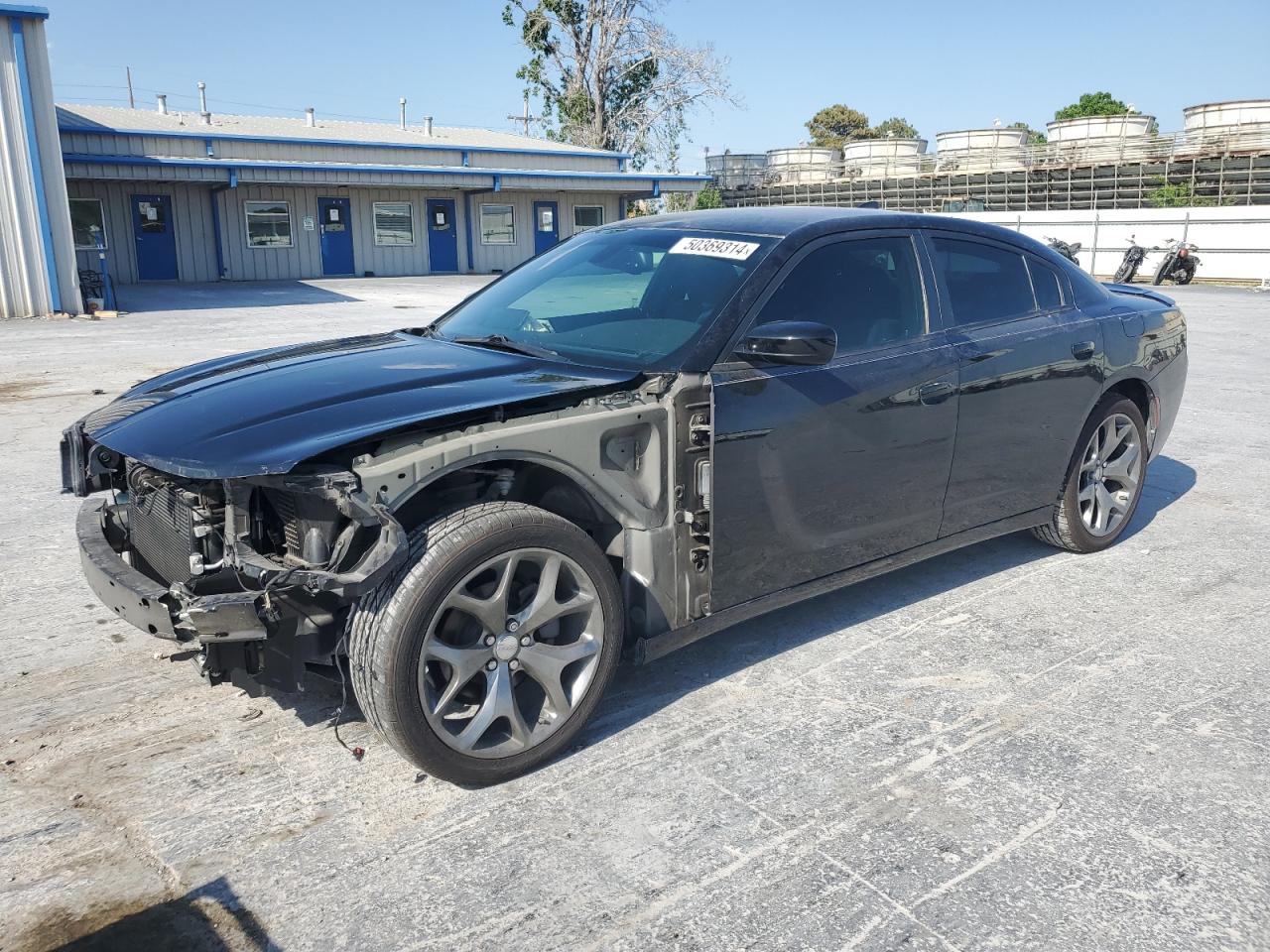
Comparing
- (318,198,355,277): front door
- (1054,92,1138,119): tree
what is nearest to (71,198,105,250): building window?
(318,198,355,277): front door

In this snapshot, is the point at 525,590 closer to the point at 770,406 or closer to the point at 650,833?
the point at 650,833

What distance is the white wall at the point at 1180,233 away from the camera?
26719 millimetres

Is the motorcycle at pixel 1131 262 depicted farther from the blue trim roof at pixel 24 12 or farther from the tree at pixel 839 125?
the tree at pixel 839 125

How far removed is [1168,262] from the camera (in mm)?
26703

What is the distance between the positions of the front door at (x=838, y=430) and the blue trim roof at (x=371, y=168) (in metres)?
24.0

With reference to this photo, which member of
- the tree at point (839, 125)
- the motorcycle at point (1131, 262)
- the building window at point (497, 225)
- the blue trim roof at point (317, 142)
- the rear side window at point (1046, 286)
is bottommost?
the motorcycle at point (1131, 262)

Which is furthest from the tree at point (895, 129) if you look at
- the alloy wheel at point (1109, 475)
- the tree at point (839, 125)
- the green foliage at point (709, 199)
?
the alloy wheel at point (1109, 475)

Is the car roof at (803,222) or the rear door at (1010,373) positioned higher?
the car roof at (803,222)

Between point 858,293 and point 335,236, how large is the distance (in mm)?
29031

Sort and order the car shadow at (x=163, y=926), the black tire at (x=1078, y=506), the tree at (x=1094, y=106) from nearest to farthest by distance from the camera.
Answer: the car shadow at (x=163, y=926) < the black tire at (x=1078, y=506) < the tree at (x=1094, y=106)

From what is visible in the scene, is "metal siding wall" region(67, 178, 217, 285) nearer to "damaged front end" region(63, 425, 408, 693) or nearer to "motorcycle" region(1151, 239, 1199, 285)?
"motorcycle" region(1151, 239, 1199, 285)

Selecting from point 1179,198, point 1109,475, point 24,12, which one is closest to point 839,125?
point 1179,198

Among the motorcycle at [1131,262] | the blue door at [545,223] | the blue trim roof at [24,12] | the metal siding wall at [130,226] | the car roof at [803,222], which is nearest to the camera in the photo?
the car roof at [803,222]

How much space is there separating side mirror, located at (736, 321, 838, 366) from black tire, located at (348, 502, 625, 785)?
0.92m
